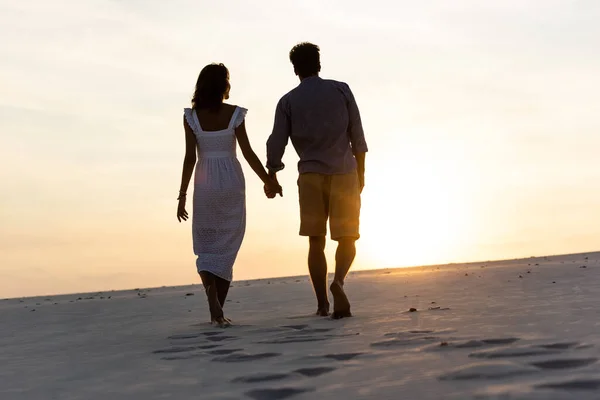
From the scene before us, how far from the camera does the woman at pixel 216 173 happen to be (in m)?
7.38

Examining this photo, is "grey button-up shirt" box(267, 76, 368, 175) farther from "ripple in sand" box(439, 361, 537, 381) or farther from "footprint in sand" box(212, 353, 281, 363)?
"ripple in sand" box(439, 361, 537, 381)

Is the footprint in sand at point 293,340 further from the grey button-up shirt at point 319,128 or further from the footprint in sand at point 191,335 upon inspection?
the grey button-up shirt at point 319,128

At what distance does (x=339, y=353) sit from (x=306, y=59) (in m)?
3.88

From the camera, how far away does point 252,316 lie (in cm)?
789

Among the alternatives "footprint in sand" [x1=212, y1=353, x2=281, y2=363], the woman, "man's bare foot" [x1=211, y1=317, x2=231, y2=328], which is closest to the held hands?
the woman

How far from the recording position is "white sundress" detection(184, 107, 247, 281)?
7398 mm

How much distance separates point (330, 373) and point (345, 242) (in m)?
3.66

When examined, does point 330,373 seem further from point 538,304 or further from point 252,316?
point 252,316

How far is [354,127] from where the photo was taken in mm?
7449

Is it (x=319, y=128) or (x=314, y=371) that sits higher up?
(x=319, y=128)

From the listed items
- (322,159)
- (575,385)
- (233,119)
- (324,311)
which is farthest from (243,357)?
(233,119)

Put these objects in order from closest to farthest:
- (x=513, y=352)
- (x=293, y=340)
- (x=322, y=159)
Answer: (x=513, y=352) < (x=293, y=340) < (x=322, y=159)

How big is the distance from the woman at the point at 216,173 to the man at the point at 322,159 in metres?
0.34

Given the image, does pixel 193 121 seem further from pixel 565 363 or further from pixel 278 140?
pixel 565 363
